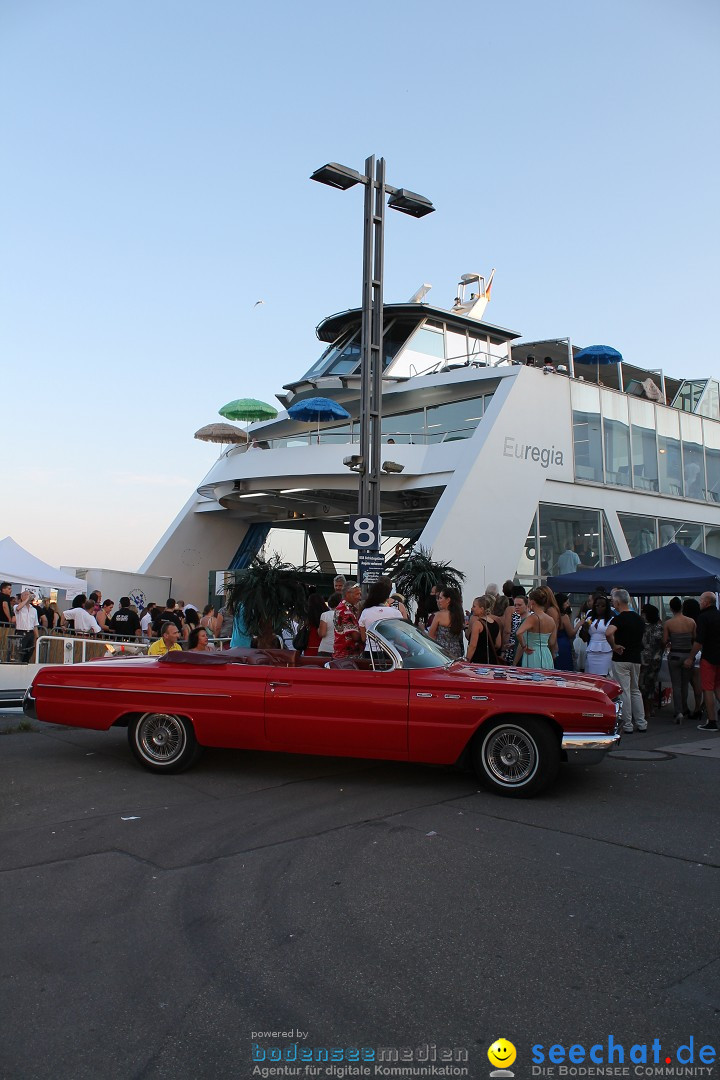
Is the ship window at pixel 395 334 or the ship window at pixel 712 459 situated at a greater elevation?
the ship window at pixel 395 334

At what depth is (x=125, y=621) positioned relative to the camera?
16516 mm

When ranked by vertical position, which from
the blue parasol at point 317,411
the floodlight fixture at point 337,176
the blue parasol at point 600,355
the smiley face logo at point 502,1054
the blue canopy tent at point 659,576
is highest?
the blue parasol at point 600,355

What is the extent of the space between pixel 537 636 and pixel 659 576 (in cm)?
550

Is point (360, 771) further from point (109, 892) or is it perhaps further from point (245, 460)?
point (245, 460)

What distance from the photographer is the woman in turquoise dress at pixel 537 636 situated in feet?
29.9

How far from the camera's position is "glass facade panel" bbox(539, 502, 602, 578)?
67.4ft

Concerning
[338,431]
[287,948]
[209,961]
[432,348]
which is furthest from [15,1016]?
[432,348]

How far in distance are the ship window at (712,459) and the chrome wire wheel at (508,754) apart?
70.7 feet

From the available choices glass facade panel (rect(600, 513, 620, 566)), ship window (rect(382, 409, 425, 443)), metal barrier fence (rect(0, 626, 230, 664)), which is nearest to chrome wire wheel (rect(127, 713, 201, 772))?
metal barrier fence (rect(0, 626, 230, 664))

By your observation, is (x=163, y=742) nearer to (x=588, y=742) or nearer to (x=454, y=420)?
(x=588, y=742)

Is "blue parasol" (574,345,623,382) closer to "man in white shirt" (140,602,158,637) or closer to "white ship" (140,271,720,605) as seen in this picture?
"white ship" (140,271,720,605)

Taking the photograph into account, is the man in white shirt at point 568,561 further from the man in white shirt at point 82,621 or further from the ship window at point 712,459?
the man in white shirt at point 82,621

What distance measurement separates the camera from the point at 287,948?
11.8 ft

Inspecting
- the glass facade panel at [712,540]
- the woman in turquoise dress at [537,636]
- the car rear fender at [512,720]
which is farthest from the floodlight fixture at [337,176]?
the glass facade panel at [712,540]
